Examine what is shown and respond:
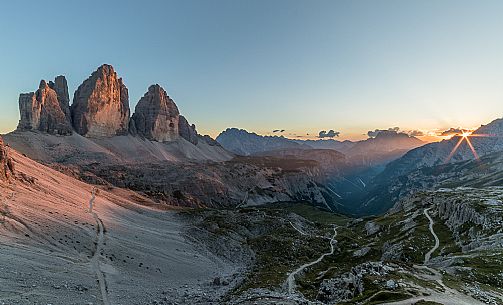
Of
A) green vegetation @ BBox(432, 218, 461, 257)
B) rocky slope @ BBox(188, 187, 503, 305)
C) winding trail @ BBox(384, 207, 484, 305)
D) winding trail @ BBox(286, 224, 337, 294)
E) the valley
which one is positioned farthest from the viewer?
green vegetation @ BBox(432, 218, 461, 257)

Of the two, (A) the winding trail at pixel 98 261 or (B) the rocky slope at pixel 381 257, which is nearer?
(B) the rocky slope at pixel 381 257

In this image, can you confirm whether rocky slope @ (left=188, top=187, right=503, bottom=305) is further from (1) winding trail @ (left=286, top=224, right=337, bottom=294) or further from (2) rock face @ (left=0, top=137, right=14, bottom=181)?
(2) rock face @ (left=0, top=137, right=14, bottom=181)

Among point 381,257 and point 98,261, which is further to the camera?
point 381,257

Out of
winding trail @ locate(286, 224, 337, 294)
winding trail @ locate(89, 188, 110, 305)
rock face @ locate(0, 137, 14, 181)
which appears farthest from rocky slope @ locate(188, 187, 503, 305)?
rock face @ locate(0, 137, 14, 181)

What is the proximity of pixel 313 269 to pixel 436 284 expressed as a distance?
152 feet

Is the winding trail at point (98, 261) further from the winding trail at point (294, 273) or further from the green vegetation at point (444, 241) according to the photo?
the green vegetation at point (444, 241)

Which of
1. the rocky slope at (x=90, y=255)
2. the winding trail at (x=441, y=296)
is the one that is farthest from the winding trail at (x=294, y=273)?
the winding trail at (x=441, y=296)

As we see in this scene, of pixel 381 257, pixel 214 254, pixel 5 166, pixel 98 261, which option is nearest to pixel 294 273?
pixel 214 254

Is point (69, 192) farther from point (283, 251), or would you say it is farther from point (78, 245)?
point (283, 251)

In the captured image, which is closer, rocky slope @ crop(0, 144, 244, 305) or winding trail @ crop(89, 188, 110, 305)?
rocky slope @ crop(0, 144, 244, 305)

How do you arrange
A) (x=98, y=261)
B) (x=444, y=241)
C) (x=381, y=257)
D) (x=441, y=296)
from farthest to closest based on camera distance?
1. (x=381, y=257)
2. (x=444, y=241)
3. (x=98, y=261)
4. (x=441, y=296)

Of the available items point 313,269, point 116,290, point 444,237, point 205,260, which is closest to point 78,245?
point 116,290

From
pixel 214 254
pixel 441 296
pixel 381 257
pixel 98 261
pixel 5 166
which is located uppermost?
pixel 5 166

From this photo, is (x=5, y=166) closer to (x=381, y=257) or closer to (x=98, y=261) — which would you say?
(x=98, y=261)
